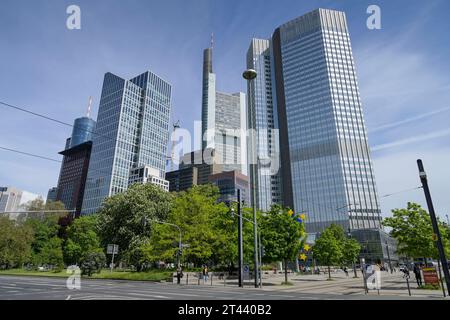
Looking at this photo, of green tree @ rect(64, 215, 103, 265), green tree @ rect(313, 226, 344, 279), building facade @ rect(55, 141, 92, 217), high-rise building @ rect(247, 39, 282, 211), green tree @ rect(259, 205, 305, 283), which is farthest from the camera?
building facade @ rect(55, 141, 92, 217)

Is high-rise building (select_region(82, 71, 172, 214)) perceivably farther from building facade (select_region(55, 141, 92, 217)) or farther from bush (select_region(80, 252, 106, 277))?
bush (select_region(80, 252, 106, 277))

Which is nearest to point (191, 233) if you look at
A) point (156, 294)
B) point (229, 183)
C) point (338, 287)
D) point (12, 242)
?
point (156, 294)

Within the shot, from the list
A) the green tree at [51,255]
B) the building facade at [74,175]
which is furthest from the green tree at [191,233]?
the building facade at [74,175]

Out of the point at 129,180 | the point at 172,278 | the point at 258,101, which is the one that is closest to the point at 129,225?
the point at 172,278

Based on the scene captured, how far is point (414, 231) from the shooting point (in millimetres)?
22016

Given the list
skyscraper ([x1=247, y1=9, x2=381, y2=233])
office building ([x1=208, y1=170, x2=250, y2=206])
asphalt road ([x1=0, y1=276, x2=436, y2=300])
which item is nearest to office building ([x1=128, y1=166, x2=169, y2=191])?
office building ([x1=208, y1=170, x2=250, y2=206])

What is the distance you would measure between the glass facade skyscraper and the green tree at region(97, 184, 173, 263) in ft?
299

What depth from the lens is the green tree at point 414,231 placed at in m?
21.3

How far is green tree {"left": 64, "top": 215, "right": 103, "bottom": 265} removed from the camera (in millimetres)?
55406

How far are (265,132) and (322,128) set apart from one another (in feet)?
131

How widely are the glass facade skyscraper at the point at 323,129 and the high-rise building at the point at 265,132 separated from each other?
1301 centimetres

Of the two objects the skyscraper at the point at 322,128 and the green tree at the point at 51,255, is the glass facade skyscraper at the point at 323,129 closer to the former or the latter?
the skyscraper at the point at 322,128

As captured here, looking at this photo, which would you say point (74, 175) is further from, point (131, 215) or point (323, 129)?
point (131, 215)
